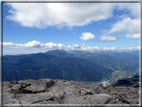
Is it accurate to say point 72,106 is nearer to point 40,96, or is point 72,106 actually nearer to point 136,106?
point 40,96

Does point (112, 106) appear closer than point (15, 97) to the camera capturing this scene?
Yes

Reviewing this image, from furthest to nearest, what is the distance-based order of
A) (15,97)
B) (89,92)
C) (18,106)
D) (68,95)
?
1. (89,92)
2. (68,95)
3. (15,97)
4. (18,106)

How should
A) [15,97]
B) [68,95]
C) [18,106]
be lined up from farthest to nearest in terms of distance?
[68,95], [15,97], [18,106]

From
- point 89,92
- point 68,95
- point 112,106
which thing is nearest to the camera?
point 112,106

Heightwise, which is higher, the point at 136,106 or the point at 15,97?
the point at 15,97

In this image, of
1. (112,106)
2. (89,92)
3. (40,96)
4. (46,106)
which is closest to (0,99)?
(40,96)

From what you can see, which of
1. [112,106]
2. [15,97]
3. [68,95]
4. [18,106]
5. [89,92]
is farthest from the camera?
[89,92]

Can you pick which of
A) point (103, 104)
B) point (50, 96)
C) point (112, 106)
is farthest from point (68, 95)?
point (112, 106)

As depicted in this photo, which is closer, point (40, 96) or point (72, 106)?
point (72, 106)

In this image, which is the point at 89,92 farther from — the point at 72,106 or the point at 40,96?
the point at 40,96
